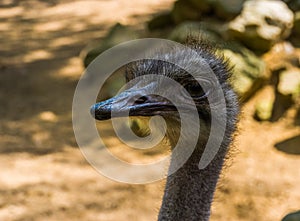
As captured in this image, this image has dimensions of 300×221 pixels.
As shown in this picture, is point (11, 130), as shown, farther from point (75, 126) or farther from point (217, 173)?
point (217, 173)

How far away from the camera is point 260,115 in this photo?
4.28 metres

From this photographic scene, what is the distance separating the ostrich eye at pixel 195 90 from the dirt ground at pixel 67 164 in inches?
43.7

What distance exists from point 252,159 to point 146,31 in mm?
2002

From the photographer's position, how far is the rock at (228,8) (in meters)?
5.00

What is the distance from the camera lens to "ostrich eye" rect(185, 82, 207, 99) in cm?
188

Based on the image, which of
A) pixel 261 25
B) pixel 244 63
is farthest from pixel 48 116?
pixel 261 25

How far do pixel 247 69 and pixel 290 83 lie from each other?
1.06 ft

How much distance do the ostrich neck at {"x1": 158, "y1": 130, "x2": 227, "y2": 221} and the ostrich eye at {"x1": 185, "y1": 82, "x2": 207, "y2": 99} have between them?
0.25m

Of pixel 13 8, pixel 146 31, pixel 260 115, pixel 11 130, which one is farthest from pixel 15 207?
pixel 13 8

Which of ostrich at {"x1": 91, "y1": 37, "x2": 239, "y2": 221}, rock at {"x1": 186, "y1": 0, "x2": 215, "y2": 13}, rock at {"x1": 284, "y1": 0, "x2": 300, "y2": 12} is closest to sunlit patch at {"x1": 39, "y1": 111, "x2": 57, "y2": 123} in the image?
rock at {"x1": 186, "y1": 0, "x2": 215, "y2": 13}

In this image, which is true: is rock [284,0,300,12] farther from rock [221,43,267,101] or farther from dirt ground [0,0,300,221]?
dirt ground [0,0,300,221]

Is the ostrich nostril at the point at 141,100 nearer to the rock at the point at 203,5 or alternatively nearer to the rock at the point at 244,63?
the rock at the point at 244,63

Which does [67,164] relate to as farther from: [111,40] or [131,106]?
[131,106]

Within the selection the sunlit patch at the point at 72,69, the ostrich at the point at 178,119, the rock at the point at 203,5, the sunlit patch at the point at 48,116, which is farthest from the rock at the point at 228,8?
the ostrich at the point at 178,119
